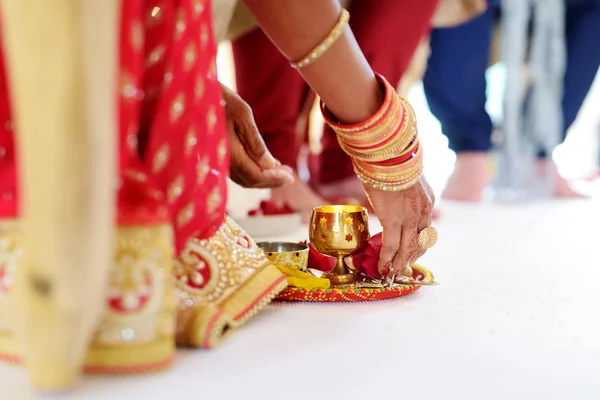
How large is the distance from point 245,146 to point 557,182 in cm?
222

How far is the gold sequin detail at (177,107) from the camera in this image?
25.5 inches

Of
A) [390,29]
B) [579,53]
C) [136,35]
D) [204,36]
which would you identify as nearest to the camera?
[136,35]

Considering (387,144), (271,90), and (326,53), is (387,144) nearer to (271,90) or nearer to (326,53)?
(326,53)

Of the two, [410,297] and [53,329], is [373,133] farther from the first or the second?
[53,329]

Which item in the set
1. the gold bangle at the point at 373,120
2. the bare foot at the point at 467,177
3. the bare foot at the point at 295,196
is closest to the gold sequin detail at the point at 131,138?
the gold bangle at the point at 373,120

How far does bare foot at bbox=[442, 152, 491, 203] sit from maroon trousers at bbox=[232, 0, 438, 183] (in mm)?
724

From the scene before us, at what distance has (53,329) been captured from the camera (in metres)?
0.51

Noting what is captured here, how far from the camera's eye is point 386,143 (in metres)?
0.85

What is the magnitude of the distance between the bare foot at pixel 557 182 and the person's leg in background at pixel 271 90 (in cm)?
134

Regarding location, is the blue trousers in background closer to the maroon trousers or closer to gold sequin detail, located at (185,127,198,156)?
the maroon trousers

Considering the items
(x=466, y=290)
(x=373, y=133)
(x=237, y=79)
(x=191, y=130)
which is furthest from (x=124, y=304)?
(x=237, y=79)

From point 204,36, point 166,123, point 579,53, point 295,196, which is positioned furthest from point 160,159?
point 579,53

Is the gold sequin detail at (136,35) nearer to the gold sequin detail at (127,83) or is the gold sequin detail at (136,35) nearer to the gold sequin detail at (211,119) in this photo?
the gold sequin detail at (127,83)

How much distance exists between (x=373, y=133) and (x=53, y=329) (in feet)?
1.56
